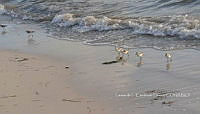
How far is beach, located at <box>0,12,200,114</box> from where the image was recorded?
4.56m

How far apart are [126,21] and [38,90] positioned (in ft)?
13.6

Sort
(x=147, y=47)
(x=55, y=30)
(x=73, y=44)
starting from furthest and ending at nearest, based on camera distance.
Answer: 1. (x=55, y=30)
2. (x=73, y=44)
3. (x=147, y=47)

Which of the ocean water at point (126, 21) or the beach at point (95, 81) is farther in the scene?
the ocean water at point (126, 21)

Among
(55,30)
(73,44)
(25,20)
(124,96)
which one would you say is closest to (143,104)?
(124,96)

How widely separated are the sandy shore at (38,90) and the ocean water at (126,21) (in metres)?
1.62

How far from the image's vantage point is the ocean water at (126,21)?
25.0 feet

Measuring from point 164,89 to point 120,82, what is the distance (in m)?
0.61

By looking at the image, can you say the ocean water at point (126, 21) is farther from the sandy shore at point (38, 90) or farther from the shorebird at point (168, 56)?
the sandy shore at point (38, 90)

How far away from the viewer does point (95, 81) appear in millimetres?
5496

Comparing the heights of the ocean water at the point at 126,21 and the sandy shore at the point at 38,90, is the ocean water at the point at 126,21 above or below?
above

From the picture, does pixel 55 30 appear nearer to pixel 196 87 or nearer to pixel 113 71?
pixel 113 71

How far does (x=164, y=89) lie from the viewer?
16.3ft

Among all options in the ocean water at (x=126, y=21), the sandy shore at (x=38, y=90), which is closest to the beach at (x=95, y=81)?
the sandy shore at (x=38, y=90)

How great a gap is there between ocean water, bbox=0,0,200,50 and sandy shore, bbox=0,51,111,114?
1.62m
